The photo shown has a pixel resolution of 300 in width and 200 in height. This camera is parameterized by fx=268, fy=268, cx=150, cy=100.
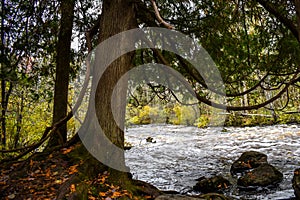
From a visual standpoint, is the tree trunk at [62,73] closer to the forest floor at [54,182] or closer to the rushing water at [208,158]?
the forest floor at [54,182]

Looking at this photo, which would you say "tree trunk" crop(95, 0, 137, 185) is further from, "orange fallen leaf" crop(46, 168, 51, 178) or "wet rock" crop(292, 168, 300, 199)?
"wet rock" crop(292, 168, 300, 199)

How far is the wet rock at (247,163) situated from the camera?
703 cm

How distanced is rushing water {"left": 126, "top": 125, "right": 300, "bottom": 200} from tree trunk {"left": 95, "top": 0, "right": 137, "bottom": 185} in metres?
3.01

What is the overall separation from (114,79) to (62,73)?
1.98m

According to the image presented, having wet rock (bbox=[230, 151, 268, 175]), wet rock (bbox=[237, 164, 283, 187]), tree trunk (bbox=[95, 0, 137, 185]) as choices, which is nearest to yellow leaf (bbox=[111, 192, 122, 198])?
tree trunk (bbox=[95, 0, 137, 185])

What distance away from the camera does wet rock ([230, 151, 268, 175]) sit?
23.1 ft

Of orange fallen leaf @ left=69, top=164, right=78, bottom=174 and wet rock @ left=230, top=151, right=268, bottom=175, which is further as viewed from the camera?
wet rock @ left=230, top=151, right=268, bottom=175

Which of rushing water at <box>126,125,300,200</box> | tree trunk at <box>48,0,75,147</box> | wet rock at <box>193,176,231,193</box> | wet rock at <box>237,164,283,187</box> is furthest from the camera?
rushing water at <box>126,125,300,200</box>

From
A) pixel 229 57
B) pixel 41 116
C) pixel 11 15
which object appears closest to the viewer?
pixel 11 15

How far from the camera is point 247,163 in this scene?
23.5 ft

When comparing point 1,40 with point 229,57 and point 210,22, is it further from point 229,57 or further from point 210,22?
point 229,57

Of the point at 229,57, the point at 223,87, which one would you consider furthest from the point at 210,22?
the point at 223,87

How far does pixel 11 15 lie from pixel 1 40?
0.45 metres

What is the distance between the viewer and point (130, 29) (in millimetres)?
3578
